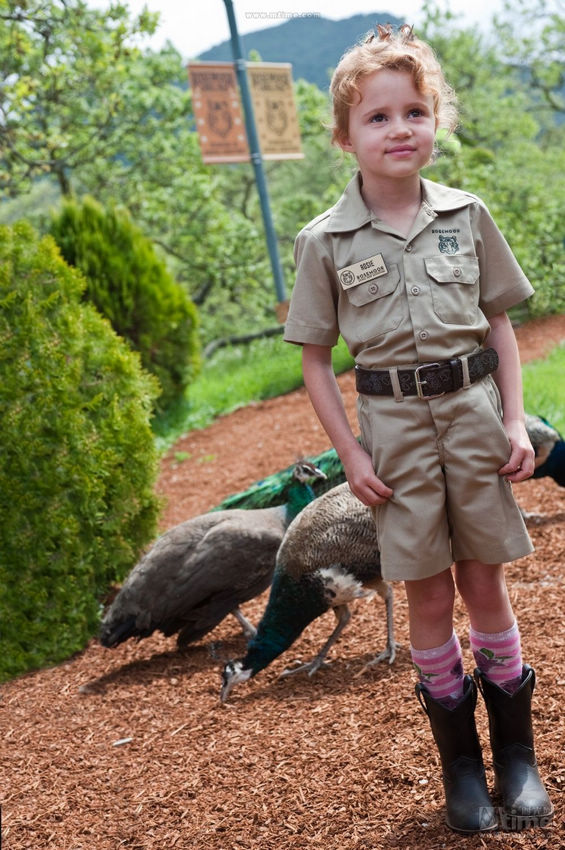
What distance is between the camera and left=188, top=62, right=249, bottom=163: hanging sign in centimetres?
898

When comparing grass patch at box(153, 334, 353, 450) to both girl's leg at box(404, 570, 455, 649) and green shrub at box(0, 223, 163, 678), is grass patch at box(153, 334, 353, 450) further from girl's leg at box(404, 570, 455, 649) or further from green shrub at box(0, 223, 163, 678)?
girl's leg at box(404, 570, 455, 649)

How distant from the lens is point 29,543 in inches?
164

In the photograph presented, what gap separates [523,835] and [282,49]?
51.7m

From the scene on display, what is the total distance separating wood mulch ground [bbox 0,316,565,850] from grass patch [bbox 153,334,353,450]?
5.08 meters

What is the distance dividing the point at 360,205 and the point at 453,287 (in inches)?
12.4

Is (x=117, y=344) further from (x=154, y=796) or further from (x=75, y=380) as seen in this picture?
(x=154, y=796)

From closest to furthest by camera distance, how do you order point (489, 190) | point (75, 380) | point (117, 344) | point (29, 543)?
point (29, 543)
point (75, 380)
point (117, 344)
point (489, 190)

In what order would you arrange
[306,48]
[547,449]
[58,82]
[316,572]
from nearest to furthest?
1. [316,572]
2. [547,449]
3. [58,82]
4. [306,48]

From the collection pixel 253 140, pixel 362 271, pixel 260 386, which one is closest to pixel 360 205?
pixel 362 271

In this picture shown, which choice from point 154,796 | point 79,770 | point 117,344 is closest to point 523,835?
point 154,796

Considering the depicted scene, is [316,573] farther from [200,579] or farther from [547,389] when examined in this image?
[547,389]

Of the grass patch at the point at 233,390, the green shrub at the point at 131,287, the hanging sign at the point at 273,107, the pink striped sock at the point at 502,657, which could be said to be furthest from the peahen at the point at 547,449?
the hanging sign at the point at 273,107

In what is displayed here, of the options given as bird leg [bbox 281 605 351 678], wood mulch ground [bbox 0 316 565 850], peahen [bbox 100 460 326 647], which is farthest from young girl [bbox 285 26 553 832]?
peahen [bbox 100 460 326 647]

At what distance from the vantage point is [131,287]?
984cm
